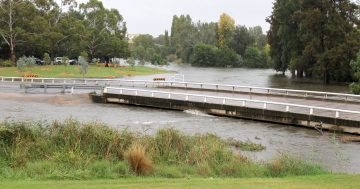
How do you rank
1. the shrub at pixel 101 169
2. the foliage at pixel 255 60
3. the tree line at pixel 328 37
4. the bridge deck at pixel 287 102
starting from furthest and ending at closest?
the foliage at pixel 255 60 < the tree line at pixel 328 37 < the bridge deck at pixel 287 102 < the shrub at pixel 101 169

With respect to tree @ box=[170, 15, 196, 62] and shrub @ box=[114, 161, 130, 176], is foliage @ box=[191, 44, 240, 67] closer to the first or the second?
tree @ box=[170, 15, 196, 62]

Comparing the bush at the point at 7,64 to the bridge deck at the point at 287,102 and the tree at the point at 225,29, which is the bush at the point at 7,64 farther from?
the tree at the point at 225,29

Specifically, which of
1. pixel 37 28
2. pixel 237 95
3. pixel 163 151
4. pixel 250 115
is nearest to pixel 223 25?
pixel 37 28

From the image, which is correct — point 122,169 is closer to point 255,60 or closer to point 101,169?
point 101,169

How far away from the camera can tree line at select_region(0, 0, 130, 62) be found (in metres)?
79.5

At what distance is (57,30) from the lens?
8925 cm

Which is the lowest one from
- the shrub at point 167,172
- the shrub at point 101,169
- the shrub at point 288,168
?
the shrub at point 288,168

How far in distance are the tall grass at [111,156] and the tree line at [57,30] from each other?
66554mm

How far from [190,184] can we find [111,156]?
13.3ft

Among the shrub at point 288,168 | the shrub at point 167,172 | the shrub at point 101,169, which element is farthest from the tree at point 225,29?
the shrub at point 101,169

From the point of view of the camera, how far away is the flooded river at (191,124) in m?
20.2

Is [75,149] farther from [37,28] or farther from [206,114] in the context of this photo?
[37,28]

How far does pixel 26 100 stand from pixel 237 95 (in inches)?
684

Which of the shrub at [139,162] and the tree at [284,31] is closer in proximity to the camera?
the shrub at [139,162]
